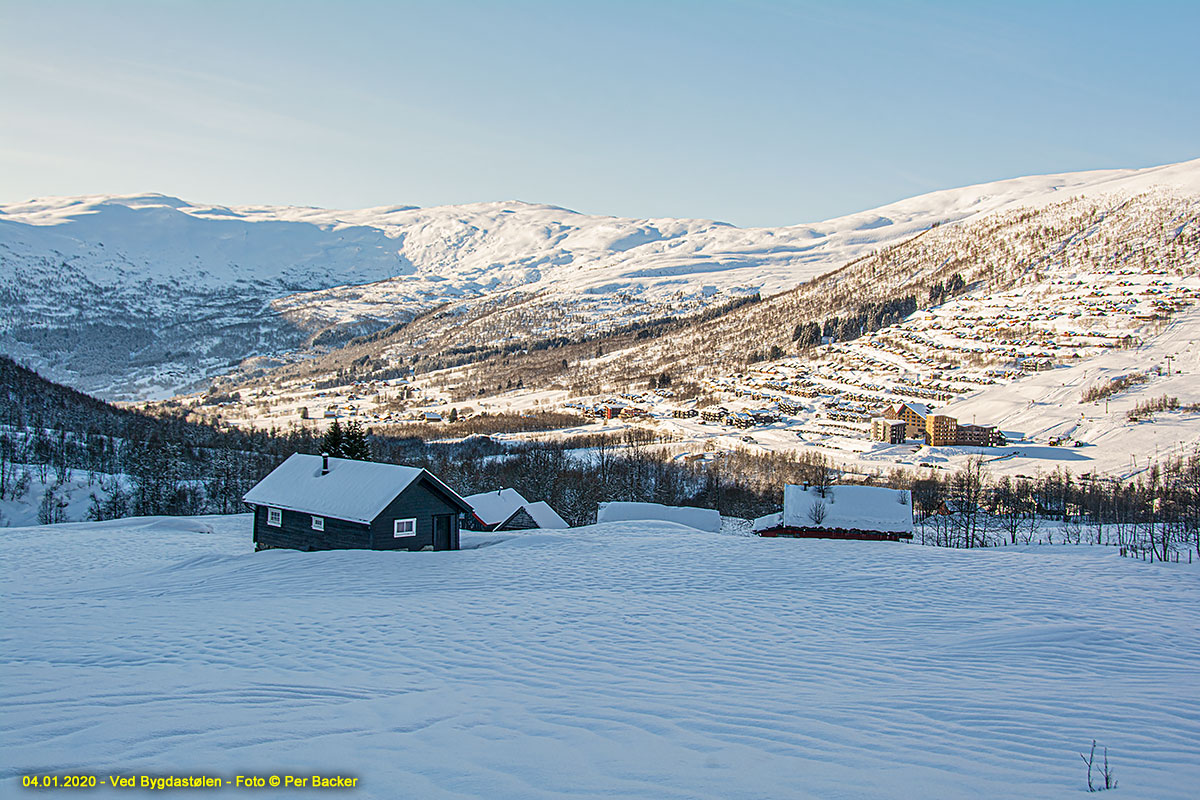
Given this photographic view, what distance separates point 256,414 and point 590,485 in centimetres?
13230

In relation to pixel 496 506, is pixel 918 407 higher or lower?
higher

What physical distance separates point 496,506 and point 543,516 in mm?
3538

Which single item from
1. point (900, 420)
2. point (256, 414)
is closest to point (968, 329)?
point (900, 420)

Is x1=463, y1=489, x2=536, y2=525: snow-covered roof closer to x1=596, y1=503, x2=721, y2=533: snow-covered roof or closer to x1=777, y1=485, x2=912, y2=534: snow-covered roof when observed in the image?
x1=596, y1=503, x2=721, y2=533: snow-covered roof

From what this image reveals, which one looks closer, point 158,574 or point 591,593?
point 591,593

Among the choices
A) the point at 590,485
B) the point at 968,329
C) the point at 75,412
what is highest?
the point at 968,329

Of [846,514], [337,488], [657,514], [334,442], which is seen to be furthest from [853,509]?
[334,442]

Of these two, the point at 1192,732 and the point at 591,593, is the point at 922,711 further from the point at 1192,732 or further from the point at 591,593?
the point at 591,593

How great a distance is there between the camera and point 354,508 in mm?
26406

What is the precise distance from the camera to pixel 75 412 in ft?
311

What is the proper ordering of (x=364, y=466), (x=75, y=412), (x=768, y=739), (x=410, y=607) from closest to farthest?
1. (x=768, y=739)
2. (x=410, y=607)
3. (x=364, y=466)
4. (x=75, y=412)

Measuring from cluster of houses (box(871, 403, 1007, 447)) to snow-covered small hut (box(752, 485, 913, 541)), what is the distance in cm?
5500

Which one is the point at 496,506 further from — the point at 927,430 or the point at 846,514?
the point at 927,430

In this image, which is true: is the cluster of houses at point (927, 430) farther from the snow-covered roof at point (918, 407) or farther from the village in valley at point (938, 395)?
the village in valley at point (938, 395)
